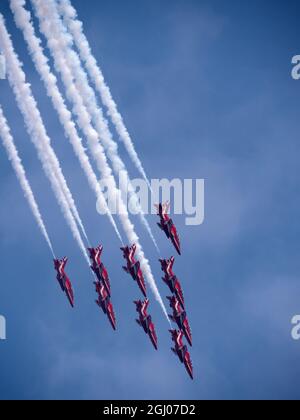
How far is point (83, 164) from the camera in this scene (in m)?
47.5

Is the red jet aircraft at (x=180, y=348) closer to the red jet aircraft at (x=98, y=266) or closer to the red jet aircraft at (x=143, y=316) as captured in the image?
the red jet aircraft at (x=143, y=316)

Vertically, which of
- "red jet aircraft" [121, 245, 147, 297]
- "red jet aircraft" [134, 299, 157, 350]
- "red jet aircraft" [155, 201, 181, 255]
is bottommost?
"red jet aircraft" [134, 299, 157, 350]

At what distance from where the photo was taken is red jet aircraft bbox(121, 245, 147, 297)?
Result: 5609cm

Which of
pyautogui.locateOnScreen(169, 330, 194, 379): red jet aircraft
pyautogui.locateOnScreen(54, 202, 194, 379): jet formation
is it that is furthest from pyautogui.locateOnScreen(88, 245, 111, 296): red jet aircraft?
pyautogui.locateOnScreen(169, 330, 194, 379): red jet aircraft

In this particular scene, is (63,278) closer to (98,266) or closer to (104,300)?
(98,266)

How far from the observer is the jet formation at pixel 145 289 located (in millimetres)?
56906

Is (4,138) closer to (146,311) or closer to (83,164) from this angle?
(83,164)

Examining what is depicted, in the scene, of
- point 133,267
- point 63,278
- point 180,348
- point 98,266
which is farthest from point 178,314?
point 63,278

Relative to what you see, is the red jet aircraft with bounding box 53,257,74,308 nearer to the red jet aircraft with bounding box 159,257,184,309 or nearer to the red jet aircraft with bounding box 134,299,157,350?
the red jet aircraft with bounding box 134,299,157,350

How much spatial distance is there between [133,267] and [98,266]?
3168mm

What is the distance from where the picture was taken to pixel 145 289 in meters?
57.7

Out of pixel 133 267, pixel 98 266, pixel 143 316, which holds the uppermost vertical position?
pixel 98 266
